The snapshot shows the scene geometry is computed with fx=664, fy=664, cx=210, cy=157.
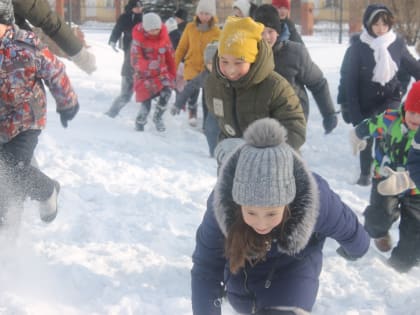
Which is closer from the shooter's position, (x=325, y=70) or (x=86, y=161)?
(x=86, y=161)

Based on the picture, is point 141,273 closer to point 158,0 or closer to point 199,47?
point 199,47

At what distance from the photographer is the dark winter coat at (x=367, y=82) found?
20.1 ft

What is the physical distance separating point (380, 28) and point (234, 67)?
2823 mm

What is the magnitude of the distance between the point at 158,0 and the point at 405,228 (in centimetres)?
1017

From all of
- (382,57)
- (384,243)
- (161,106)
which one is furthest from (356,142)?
(161,106)

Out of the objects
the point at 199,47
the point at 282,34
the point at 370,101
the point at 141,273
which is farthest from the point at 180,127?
the point at 141,273

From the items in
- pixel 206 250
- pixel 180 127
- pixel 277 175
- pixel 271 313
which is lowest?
pixel 180 127

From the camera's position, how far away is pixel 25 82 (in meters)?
3.89

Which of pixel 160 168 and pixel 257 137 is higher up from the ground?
pixel 257 137

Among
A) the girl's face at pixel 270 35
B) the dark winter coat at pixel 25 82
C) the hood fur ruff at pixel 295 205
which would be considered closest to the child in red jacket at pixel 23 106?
the dark winter coat at pixel 25 82

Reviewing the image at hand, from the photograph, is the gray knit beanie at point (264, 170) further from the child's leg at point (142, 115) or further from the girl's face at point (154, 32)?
the child's leg at point (142, 115)

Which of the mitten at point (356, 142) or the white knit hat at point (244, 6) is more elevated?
the white knit hat at point (244, 6)

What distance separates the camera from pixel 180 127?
9.23m

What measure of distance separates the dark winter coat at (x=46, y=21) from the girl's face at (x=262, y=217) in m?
2.65
